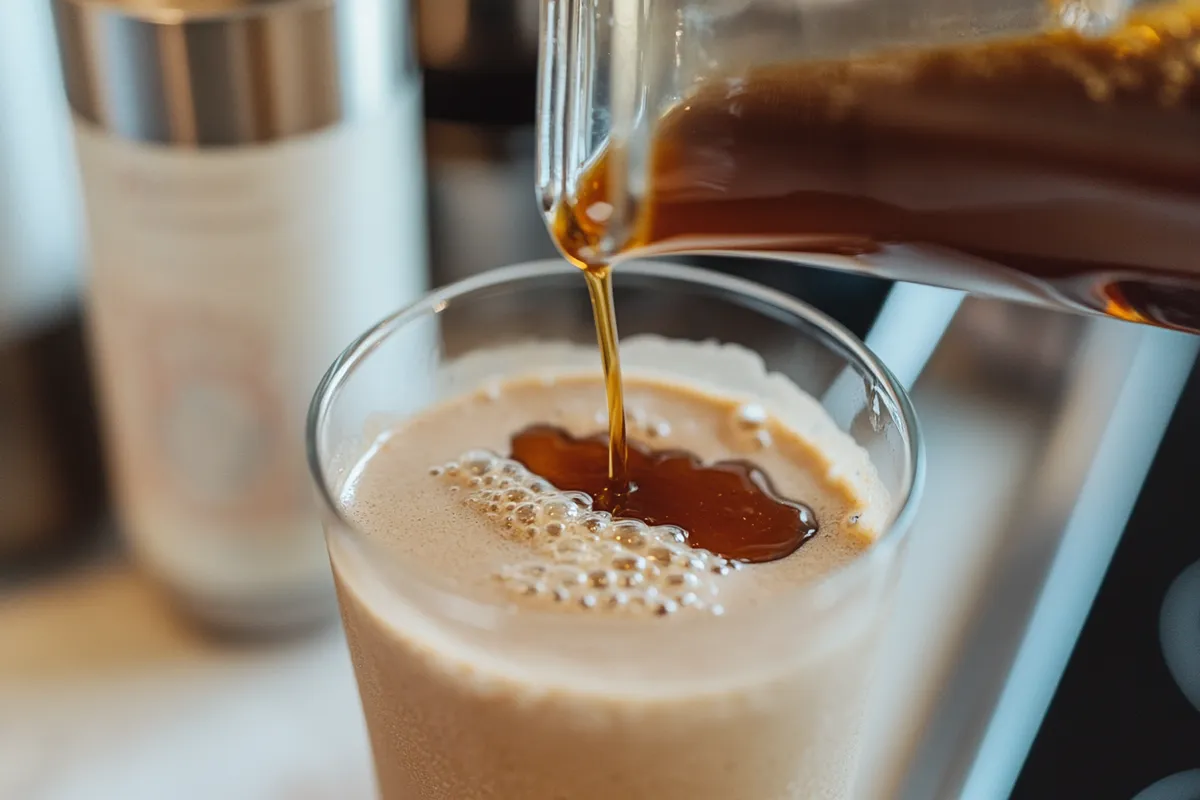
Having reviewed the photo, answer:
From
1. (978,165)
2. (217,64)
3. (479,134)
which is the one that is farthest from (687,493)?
(479,134)

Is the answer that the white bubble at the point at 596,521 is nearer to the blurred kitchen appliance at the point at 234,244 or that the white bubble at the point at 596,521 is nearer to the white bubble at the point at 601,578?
the white bubble at the point at 601,578

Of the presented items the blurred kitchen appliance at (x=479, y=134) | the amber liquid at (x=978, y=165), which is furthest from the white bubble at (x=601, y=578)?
the blurred kitchen appliance at (x=479, y=134)

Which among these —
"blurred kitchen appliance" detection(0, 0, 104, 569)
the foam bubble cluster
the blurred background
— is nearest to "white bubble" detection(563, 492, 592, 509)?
the foam bubble cluster

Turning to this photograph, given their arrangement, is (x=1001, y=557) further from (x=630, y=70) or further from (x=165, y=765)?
(x=165, y=765)

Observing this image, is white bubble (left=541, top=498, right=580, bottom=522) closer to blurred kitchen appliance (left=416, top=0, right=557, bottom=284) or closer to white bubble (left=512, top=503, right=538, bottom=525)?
white bubble (left=512, top=503, right=538, bottom=525)

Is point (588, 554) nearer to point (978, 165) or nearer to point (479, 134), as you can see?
point (978, 165)

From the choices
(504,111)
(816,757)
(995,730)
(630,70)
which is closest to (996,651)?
(995,730)
